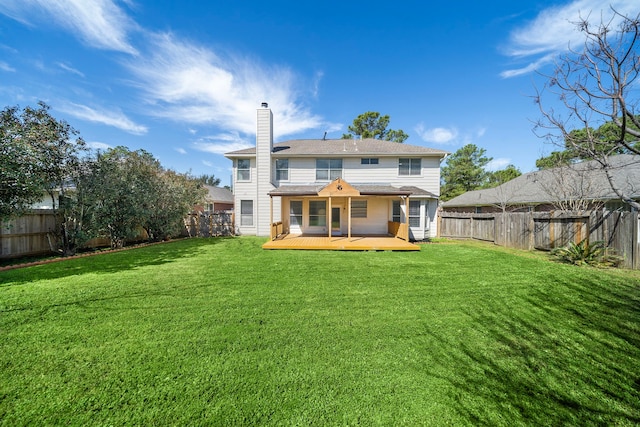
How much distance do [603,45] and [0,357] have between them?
34.3ft

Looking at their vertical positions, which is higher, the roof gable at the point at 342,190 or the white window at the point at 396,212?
the roof gable at the point at 342,190

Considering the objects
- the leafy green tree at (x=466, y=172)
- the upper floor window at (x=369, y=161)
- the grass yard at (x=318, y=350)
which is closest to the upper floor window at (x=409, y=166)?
the upper floor window at (x=369, y=161)

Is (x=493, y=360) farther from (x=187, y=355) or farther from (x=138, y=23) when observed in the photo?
(x=138, y=23)

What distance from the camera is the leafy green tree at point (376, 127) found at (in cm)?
3012

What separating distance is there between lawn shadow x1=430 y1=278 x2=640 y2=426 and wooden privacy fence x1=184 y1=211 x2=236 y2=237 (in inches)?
558

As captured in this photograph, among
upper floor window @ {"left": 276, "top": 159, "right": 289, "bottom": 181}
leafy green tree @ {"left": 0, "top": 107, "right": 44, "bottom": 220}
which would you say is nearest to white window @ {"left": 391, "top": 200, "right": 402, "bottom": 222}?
upper floor window @ {"left": 276, "top": 159, "right": 289, "bottom": 181}

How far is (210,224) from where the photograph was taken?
15.2 metres

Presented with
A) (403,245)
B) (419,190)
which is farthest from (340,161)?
(403,245)

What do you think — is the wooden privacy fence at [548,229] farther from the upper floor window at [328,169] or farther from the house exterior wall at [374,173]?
the upper floor window at [328,169]

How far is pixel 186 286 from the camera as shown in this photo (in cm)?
538

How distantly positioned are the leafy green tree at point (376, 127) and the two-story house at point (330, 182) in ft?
54.2

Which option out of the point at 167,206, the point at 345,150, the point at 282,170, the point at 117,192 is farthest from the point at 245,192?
the point at 345,150

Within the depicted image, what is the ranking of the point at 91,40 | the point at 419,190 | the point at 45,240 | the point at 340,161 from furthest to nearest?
the point at 340,161 < the point at 419,190 < the point at 91,40 < the point at 45,240

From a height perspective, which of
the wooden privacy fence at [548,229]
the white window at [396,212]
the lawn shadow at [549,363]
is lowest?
the lawn shadow at [549,363]
